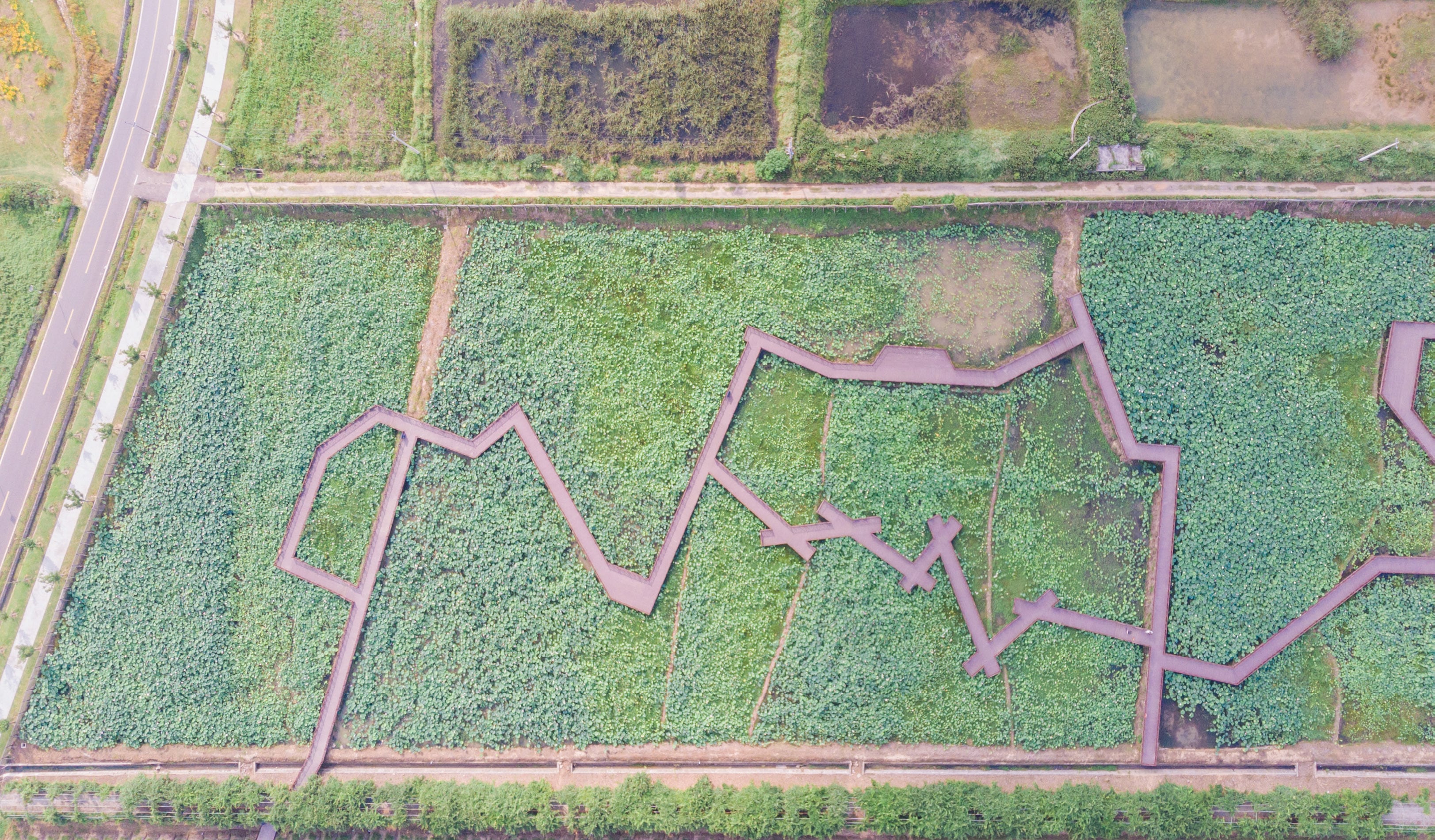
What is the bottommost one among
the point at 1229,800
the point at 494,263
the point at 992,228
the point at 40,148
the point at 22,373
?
the point at 1229,800

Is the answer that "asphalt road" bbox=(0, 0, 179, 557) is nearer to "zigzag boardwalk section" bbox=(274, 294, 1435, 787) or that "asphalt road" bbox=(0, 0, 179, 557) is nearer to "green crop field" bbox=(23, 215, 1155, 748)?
"green crop field" bbox=(23, 215, 1155, 748)

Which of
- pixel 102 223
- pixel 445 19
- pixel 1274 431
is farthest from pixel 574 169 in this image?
pixel 1274 431

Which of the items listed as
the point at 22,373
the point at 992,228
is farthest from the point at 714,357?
the point at 22,373

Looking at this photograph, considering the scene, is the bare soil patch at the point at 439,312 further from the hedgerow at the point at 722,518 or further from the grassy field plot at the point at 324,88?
the grassy field plot at the point at 324,88

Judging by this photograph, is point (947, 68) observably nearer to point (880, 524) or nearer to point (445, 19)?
point (880, 524)

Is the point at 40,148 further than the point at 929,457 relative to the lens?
Yes

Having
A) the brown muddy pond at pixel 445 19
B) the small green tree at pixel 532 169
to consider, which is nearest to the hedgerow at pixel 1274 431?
the brown muddy pond at pixel 445 19

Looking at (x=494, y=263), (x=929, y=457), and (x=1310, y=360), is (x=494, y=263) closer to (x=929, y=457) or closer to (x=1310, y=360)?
(x=929, y=457)
